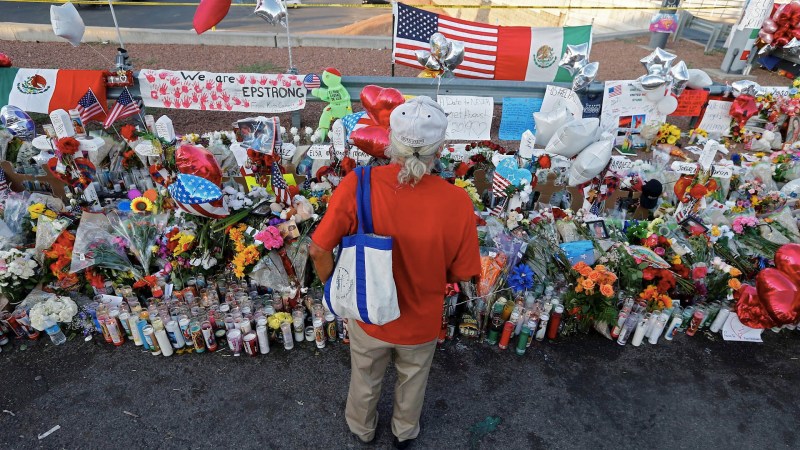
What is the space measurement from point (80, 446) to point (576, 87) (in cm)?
611

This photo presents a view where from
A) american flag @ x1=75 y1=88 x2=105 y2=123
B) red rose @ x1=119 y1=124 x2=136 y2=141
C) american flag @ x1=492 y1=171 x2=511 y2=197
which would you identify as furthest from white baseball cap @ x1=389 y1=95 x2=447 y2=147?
american flag @ x1=75 y1=88 x2=105 y2=123

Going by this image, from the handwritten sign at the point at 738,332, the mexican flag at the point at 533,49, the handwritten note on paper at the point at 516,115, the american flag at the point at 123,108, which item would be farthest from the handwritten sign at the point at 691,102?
the american flag at the point at 123,108

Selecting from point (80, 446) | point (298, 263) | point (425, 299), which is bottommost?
point (80, 446)

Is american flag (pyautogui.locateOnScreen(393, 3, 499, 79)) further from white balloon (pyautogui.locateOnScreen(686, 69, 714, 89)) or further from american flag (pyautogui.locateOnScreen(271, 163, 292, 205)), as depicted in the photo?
american flag (pyautogui.locateOnScreen(271, 163, 292, 205))

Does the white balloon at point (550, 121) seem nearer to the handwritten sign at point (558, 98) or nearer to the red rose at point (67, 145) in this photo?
the handwritten sign at point (558, 98)

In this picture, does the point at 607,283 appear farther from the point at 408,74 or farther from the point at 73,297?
the point at 408,74

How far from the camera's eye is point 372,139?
342cm

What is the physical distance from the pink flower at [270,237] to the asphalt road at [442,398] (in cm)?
75

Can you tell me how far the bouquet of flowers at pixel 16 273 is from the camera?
334 centimetres

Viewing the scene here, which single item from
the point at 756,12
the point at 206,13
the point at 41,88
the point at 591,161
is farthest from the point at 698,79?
the point at 41,88

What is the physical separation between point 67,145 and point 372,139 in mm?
2507

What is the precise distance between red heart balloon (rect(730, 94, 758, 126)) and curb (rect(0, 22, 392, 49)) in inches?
284

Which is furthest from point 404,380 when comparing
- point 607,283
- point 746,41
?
point 746,41

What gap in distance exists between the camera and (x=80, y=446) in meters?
2.75
